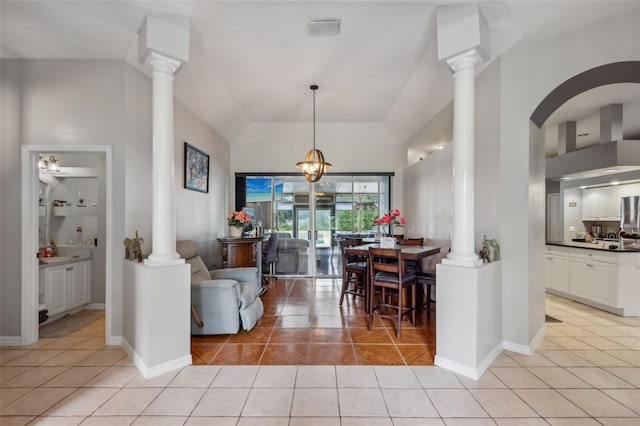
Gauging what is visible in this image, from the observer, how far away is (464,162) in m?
2.49

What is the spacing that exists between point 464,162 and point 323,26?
1.83m

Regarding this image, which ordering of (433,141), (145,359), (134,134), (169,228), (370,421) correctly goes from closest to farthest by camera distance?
(370,421)
(145,359)
(169,228)
(134,134)
(433,141)

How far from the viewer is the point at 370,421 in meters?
1.85

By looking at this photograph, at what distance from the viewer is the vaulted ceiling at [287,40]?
2416 mm

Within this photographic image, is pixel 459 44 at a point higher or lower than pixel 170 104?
higher

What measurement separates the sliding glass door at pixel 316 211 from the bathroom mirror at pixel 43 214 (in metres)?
3.15

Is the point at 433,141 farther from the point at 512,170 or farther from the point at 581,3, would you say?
the point at 581,3

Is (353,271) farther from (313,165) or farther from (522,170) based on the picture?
(522,170)

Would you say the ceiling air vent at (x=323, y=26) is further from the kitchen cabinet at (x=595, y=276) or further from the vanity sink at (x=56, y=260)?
the kitchen cabinet at (x=595, y=276)

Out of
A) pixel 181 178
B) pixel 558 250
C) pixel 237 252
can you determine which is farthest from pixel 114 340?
pixel 558 250

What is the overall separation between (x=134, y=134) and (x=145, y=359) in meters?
2.22

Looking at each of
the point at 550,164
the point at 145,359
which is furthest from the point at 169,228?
the point at 550,164

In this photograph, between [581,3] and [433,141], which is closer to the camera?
[581,3]

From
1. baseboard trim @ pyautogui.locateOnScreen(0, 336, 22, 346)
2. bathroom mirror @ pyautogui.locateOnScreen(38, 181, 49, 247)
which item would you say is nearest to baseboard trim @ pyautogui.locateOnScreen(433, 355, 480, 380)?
baseboard trim @ pyautogui.locateOnScreen(0, 336, 22, 346)
